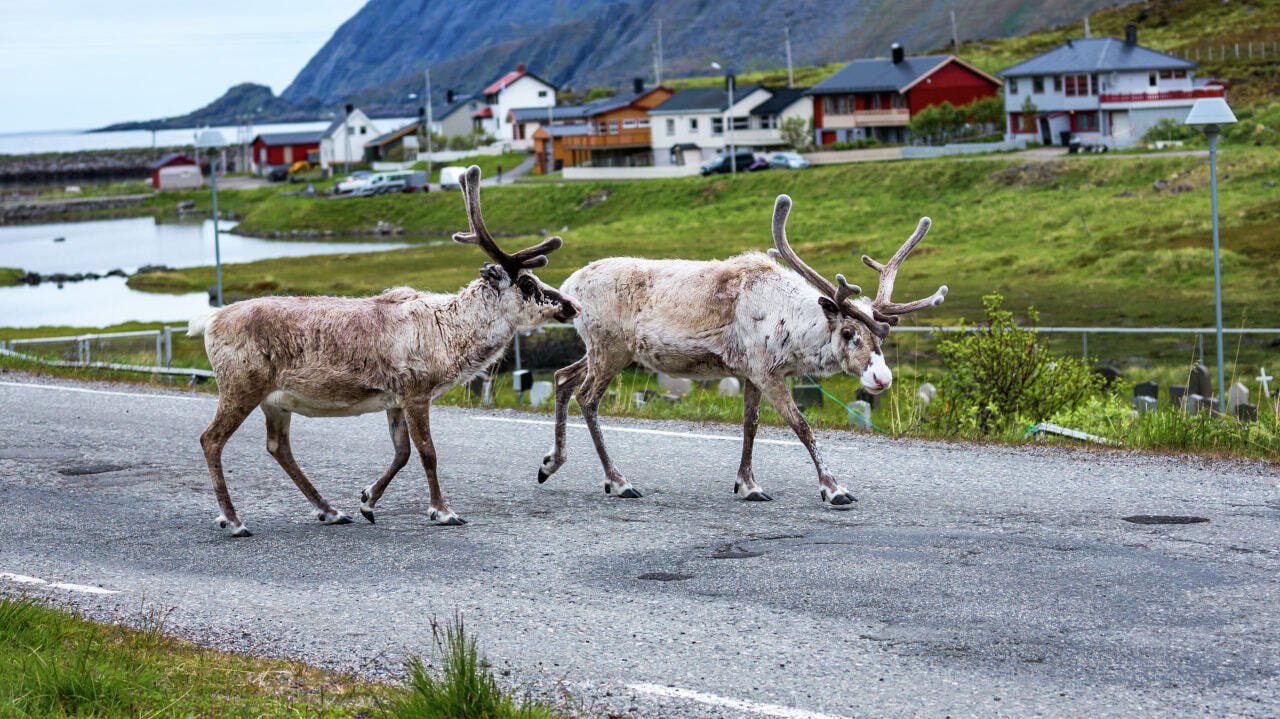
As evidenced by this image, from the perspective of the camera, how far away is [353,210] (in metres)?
101

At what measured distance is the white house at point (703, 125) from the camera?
101000mm

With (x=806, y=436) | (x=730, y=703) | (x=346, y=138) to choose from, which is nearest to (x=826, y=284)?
(x=806, y=436)

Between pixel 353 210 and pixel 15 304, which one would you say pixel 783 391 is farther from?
pixel 353 210

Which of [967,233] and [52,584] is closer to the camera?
[52,584]

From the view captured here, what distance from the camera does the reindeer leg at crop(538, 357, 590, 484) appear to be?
11.3 m

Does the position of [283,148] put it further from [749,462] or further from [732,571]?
[732,571]

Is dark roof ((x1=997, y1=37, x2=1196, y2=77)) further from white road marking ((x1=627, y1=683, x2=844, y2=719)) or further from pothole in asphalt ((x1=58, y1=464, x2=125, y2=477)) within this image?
white road marking ((x1=627, y1=683, x2=844, y2=719))

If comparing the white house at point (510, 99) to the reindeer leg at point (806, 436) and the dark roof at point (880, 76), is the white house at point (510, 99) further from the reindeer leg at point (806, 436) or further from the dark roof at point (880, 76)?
the reindeer leg at point (806, 436)

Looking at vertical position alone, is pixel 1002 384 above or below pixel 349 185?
below

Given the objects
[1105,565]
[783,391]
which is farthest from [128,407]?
[1105,565]

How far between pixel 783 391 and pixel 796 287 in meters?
0.88

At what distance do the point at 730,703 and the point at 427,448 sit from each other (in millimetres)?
4443

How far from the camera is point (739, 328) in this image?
1064 centimetres

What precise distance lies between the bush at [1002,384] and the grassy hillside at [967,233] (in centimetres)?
2020
